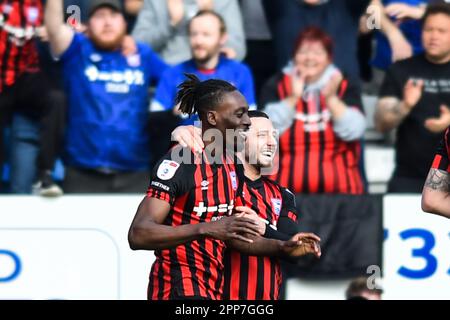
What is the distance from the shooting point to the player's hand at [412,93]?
9094 mm

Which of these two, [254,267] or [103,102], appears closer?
[254,267]

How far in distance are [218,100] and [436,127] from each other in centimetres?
300

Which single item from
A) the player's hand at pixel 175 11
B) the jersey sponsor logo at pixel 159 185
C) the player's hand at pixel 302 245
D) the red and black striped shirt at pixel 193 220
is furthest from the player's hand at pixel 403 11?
the jersey sponsor logo at pixel 159 185

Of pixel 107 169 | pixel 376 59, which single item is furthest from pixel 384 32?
pixel 107 169

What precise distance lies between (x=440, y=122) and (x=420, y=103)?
20cm

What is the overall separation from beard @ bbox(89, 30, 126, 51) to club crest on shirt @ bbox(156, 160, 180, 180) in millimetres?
2925

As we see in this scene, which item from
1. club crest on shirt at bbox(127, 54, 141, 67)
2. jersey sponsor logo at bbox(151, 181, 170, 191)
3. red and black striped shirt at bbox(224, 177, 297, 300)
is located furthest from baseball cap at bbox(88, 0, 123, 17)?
jersey sponsor logo at bbox(151, 181, 170, 191)

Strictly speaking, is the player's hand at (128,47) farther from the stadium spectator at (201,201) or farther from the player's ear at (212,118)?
the player's ear at (212,118)

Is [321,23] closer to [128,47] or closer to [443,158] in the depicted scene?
[128,47]

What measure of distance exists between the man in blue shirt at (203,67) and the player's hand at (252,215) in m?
2.62

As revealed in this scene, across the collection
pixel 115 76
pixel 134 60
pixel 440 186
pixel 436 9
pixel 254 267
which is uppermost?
pixel 436 9

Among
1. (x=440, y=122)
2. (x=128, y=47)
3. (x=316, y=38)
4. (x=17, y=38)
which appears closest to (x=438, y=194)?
(x=440, y=122)

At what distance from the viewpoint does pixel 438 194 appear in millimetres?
6504
